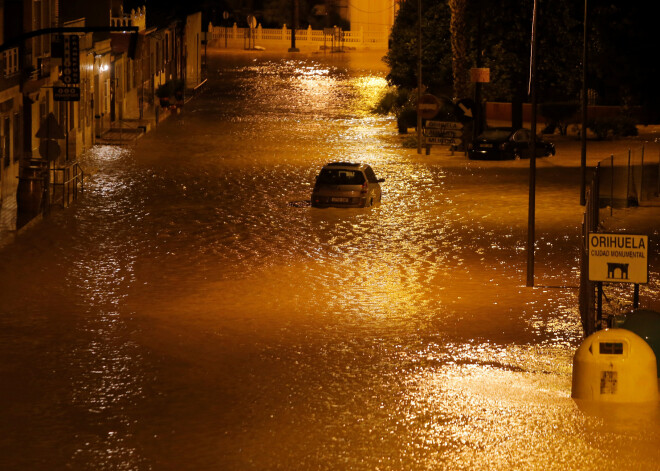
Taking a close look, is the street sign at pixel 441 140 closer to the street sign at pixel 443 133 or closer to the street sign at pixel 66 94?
the street sign at pixel 443 133

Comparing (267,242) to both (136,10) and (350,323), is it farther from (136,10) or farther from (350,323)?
(136,10)

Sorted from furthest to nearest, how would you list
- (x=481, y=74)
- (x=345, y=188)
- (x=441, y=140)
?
(x=481, y=74)
(x=441, y=140)
(x=345, y=188)

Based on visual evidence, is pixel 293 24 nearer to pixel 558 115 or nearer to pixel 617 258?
pixel 558 115

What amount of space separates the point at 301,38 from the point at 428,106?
55.1 metres

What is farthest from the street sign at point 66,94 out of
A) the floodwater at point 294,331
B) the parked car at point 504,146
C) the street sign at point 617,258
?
the street sign at point 617,258

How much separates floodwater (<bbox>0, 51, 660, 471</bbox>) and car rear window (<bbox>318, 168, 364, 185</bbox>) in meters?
0.79

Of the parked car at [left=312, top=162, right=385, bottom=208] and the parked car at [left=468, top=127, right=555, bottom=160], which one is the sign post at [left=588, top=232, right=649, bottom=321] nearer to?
the parked car at [left=312, top=162, right=385, bottom=208]

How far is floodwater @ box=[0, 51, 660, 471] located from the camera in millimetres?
12742

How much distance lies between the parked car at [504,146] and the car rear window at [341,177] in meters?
12.1

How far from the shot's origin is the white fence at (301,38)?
313 feet

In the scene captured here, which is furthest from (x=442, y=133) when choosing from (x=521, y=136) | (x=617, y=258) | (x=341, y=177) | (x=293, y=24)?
(x=293, y=24)

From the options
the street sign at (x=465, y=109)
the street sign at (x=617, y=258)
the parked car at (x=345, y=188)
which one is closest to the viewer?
the street sign at (x=617, y=258)

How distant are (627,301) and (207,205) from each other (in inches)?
509

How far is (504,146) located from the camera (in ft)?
138
